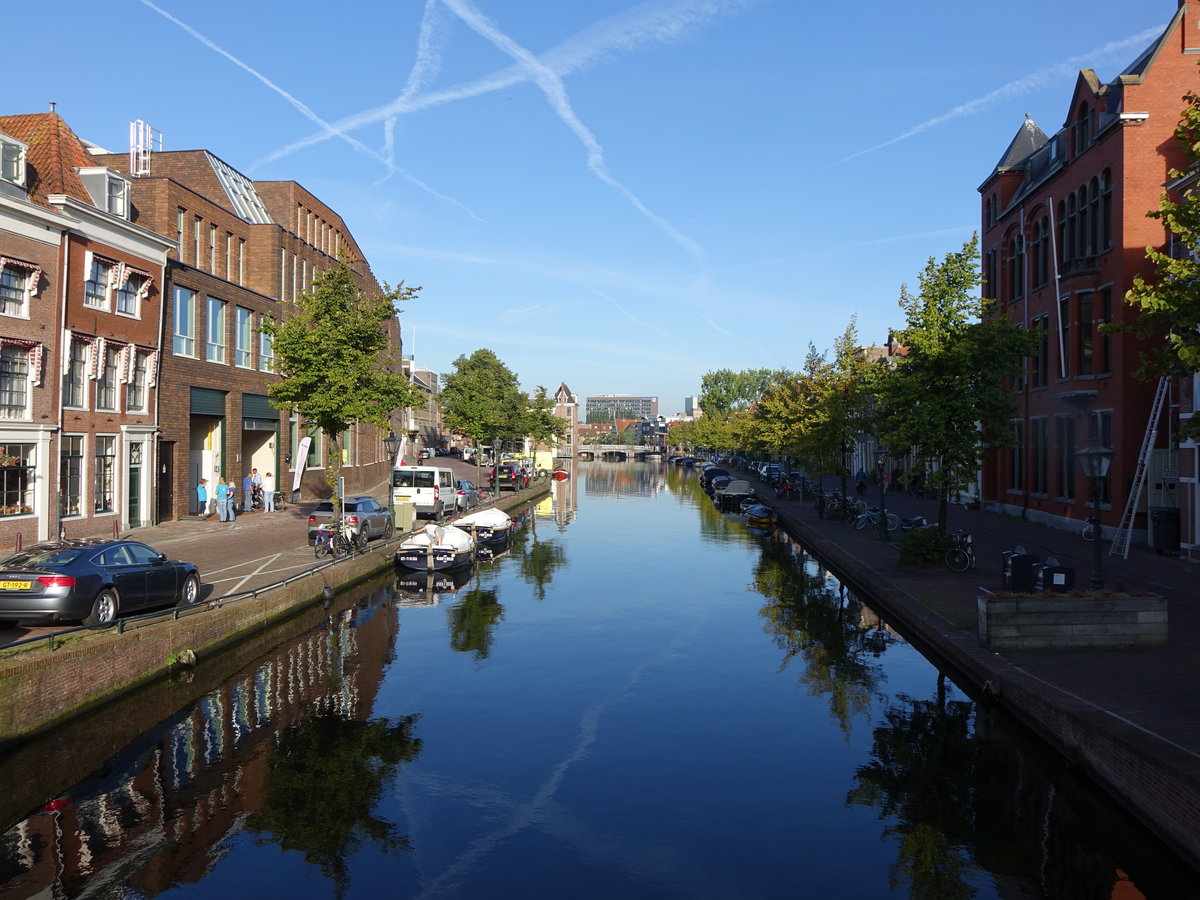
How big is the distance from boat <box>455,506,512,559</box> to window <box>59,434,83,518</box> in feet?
39.1

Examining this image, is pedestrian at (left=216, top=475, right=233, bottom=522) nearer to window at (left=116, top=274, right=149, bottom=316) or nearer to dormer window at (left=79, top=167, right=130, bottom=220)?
window at (left=116, top=274, right=149, bottom=316)

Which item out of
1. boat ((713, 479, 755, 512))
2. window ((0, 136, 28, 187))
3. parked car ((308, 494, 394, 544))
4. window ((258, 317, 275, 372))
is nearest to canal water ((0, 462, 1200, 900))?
parked car ((308, 494, 394, 544))

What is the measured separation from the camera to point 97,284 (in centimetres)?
2889

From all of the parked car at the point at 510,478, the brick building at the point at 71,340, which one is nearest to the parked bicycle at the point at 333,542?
the brick building at the point at 71,340

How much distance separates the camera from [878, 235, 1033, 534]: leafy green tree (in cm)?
2375

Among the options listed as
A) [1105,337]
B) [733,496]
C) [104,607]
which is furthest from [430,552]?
[733,496]

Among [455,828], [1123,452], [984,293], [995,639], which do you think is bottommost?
[455,828]

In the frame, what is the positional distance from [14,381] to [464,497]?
70.5 ft

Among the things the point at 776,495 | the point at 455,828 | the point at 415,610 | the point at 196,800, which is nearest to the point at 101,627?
the point at 196,800

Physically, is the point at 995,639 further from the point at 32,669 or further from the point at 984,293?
the point at 984,293

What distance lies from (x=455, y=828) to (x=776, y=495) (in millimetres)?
56404

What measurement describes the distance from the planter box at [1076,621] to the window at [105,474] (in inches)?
1006

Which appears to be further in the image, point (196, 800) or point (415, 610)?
point (415, 610)

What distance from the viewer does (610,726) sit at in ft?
44.8
